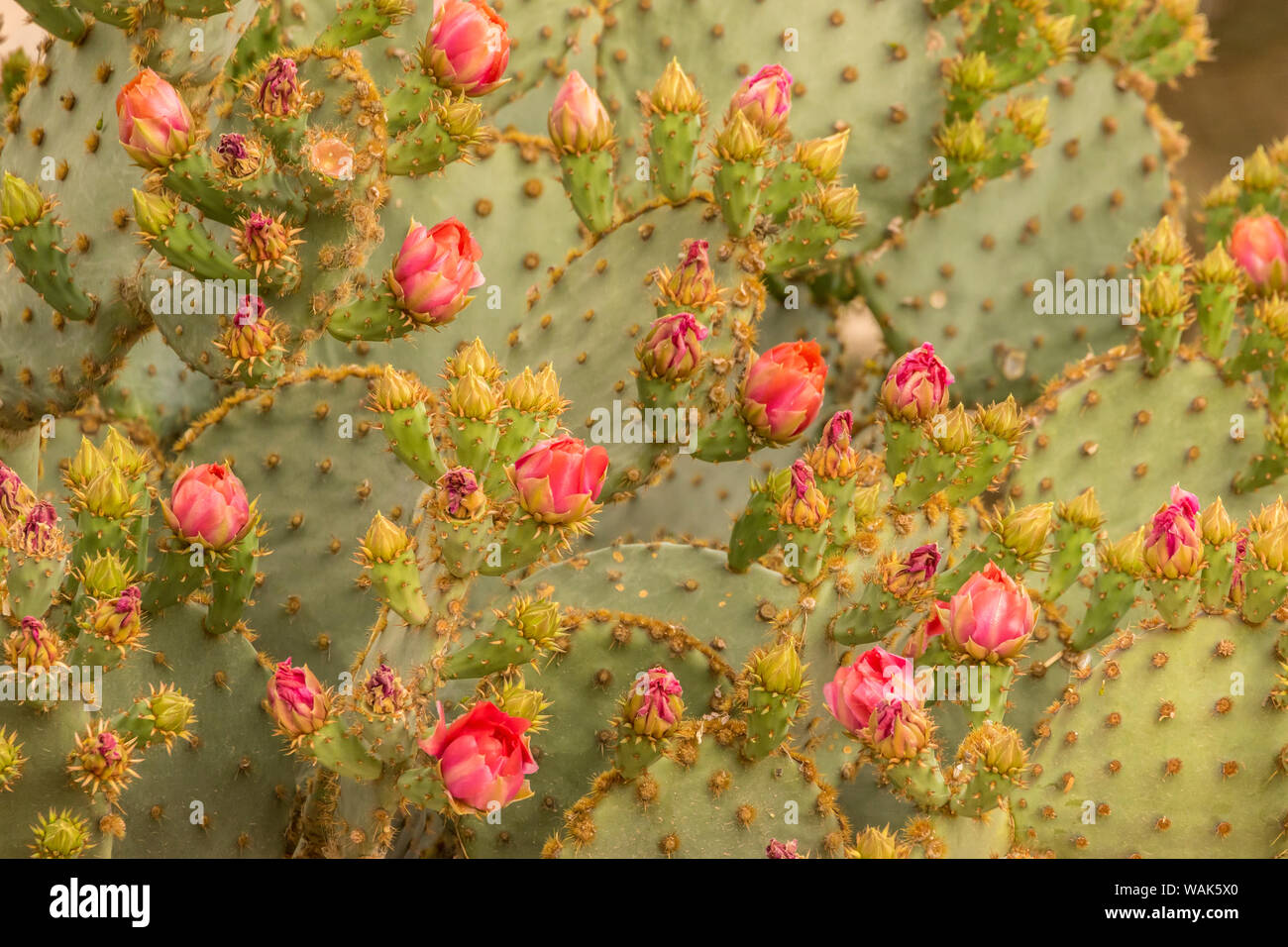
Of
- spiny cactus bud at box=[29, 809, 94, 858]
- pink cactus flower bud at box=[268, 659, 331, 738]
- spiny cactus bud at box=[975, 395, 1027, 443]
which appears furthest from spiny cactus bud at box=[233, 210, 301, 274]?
spiny cactus bud at box=[975, 395, 1027, 443]

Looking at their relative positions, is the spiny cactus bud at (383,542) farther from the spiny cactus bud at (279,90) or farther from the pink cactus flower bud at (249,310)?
the spiny cactus bud at (279,90)

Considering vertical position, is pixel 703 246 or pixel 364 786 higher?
pixel 703 246

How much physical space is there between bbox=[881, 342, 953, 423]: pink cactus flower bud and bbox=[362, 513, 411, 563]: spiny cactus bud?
1.77 feet

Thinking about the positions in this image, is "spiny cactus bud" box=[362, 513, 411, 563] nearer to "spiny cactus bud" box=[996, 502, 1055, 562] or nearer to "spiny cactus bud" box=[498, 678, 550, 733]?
"spiny cactus bud" box=[498, 678, 550, 733]

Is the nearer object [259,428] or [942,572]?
[942,572]

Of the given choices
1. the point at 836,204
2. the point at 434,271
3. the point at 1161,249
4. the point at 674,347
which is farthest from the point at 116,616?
the point at 1161,249

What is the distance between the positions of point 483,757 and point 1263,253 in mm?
1388

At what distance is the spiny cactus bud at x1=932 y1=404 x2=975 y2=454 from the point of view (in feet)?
4.46

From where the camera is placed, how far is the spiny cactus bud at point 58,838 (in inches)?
42.1

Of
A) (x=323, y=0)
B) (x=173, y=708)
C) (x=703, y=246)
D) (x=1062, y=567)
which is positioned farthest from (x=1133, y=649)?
(x=323, y=0)

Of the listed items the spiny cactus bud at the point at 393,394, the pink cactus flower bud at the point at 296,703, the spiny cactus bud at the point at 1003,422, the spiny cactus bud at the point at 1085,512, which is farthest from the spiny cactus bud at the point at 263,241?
the spiny cactus bud at the point at 1085,512

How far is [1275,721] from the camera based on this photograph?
1382 mm

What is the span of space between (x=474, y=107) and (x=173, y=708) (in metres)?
0.62
